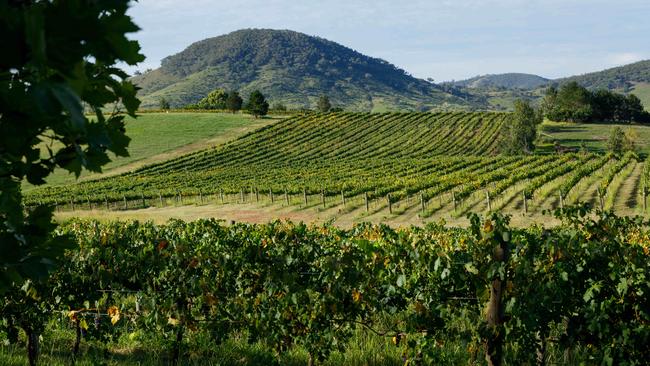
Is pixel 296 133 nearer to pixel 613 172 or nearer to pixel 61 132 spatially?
pixel 613 172

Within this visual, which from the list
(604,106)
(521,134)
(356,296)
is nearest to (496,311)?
(356,296)

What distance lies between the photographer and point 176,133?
264 ft

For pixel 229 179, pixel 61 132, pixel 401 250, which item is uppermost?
pixel 61 132

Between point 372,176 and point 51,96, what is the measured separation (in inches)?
1896

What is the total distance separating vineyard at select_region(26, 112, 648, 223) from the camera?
3569 centimetres

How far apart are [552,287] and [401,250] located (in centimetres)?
228

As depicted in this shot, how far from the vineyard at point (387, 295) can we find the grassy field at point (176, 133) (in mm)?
57793

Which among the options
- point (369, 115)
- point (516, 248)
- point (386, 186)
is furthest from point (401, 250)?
point (369, 115)

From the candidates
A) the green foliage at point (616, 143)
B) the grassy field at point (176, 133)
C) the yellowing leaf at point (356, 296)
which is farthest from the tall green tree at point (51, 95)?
the green foliage at point (616, 143)

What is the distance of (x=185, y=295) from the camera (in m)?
7.07

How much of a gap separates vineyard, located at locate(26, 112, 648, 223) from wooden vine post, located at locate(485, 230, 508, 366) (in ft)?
39.2

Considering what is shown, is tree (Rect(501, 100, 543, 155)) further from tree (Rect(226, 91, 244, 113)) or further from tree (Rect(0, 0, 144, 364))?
tree (Rect(0, 0, 144, 364))

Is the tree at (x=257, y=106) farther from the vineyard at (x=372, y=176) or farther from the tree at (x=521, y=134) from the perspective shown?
the tree at (x=521, y=134)

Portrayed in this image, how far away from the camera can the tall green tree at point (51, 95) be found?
4.66 feet
